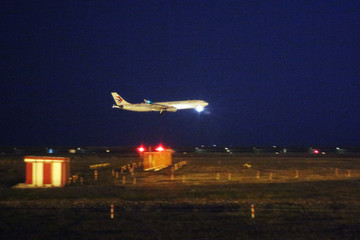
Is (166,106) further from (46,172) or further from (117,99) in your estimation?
(46,172)

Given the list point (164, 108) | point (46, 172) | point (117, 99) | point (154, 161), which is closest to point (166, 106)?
point (164, 108)

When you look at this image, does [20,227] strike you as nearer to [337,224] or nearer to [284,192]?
[337,224]

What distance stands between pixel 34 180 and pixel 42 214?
49.6ft

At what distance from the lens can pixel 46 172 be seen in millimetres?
35594

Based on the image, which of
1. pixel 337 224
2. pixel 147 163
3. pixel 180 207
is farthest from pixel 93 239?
pixel 147 163

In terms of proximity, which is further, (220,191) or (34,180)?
(34,180)

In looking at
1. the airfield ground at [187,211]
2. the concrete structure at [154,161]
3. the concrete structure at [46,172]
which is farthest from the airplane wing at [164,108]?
the concrete structure at [46,172]

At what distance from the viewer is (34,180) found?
1403 inches

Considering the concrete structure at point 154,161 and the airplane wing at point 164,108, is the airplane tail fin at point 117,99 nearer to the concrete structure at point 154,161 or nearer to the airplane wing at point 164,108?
the airplane wing at point 164,108

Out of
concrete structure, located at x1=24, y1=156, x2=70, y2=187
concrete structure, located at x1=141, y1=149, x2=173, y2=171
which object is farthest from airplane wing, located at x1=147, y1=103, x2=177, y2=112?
concrete structure, located at x1=24, y1=156, x2=70, y2=187

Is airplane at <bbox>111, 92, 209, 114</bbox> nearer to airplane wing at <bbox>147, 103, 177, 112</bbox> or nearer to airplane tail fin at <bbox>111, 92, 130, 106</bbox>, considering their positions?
airplane wing at <bbox>147, 103, 177, 112</bbox>

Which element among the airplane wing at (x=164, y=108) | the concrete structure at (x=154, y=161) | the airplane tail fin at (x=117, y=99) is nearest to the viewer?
the concrete structure at (x=154, y=161)

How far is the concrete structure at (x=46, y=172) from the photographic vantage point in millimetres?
35469

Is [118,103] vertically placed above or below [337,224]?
above
